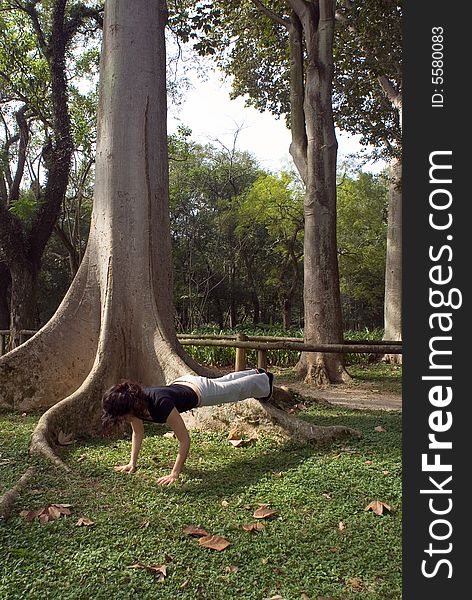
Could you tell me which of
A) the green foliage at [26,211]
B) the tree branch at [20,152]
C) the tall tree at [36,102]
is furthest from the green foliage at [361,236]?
the green foliage at [26,211]

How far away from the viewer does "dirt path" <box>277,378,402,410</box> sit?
329 inches

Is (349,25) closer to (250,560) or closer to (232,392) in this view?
(232,392)

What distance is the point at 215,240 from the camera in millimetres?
30547

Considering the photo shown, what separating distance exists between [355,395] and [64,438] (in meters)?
5.44

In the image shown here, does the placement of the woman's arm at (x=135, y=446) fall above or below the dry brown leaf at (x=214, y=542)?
above

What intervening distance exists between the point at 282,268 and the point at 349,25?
57.8 feet

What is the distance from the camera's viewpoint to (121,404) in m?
4.05

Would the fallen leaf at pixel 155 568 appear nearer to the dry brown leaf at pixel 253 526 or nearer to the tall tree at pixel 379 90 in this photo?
the dry brown leaf at pixel 253 526

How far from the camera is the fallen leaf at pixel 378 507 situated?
11.9 feet

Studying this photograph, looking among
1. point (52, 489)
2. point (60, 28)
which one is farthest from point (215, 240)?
point (52, 489)

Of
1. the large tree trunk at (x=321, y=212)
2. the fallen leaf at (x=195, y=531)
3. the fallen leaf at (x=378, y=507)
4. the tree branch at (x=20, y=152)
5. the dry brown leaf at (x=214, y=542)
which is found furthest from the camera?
the tree branch at (x=20, y=152)

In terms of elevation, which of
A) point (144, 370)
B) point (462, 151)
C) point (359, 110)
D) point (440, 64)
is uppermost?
point (359, 110)

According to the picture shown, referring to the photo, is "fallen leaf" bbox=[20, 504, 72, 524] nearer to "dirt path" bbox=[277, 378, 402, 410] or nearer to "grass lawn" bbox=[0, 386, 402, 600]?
"grass lawn" bbox=[0, 386, 402, 600]

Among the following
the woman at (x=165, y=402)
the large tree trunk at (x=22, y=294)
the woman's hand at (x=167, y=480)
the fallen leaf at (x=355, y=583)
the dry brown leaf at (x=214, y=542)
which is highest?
the large tree trunk at (x=22, y=294)
